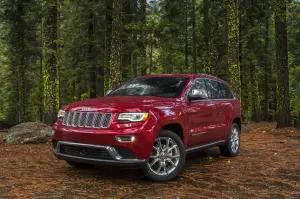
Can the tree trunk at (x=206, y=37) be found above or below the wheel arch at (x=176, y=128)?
above

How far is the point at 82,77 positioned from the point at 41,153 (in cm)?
1517

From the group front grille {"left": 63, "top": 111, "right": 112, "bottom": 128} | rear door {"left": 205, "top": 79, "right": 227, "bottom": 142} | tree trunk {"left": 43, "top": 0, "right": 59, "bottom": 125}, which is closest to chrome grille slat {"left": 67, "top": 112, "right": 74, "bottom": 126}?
front grille {"left": 63, "top": 111, "right": 112, "bottom": 128}

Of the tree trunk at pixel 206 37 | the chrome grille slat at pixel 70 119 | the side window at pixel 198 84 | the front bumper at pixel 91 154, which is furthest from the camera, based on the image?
the tree trunk at pixel 206 37

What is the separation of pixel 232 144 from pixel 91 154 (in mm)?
4277

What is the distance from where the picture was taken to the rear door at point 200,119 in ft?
20.1

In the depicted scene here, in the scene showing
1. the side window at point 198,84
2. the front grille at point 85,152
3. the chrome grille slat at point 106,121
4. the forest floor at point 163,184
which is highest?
the side window at point 198,84

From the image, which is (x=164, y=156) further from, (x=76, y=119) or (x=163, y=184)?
(x=76, y=119)

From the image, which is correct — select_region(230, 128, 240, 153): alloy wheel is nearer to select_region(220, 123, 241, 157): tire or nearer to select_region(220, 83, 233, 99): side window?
select_region(220, 123, 241, 157): tire

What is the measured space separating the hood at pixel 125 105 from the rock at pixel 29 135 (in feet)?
16.0

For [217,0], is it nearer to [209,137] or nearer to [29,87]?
[209,137]

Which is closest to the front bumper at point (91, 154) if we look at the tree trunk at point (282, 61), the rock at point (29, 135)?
the rock at point (29, 135)

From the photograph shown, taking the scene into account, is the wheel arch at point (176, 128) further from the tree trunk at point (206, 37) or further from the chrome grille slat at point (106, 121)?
the tree trunk at point (206, 37)

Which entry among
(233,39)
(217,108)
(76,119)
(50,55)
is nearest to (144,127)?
(76,119)

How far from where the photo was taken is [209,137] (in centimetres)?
687
